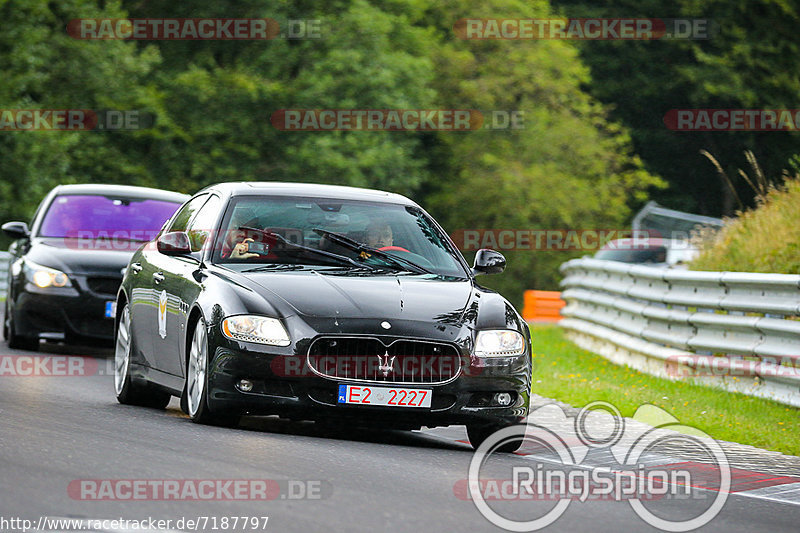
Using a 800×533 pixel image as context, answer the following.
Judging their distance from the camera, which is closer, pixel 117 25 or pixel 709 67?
pixel 117 25

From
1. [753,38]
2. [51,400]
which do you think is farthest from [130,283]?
[753,38]

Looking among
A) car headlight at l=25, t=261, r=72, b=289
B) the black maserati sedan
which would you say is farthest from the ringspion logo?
car headlight at l=25, t=261, r=72, b=289

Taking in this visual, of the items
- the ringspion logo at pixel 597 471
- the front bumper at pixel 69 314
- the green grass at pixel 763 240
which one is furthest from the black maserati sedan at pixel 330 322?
the green grass at pixel 763 240

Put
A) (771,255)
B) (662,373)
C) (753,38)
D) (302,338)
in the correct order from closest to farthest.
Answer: (302,338)
(662,373)
(771,255)
(753,38)

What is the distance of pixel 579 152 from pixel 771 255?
3625 cm

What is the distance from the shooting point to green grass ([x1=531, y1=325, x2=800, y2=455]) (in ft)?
36.7

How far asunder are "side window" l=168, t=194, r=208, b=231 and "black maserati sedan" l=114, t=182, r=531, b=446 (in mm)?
520

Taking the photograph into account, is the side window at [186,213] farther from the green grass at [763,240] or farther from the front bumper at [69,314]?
the green grass at [763,240]

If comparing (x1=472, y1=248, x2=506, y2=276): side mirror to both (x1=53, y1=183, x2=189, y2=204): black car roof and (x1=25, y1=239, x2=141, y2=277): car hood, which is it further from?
(x1=53, y1=183, x2=189, y2=204): black car roof

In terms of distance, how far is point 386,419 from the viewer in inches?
362

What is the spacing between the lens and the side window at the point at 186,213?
37.1ft

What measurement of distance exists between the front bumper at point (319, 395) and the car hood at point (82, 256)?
655 centimetres

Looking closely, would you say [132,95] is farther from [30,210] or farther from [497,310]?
[497,310]

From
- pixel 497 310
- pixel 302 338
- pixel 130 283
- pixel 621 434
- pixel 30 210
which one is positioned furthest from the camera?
pixel 30 210
